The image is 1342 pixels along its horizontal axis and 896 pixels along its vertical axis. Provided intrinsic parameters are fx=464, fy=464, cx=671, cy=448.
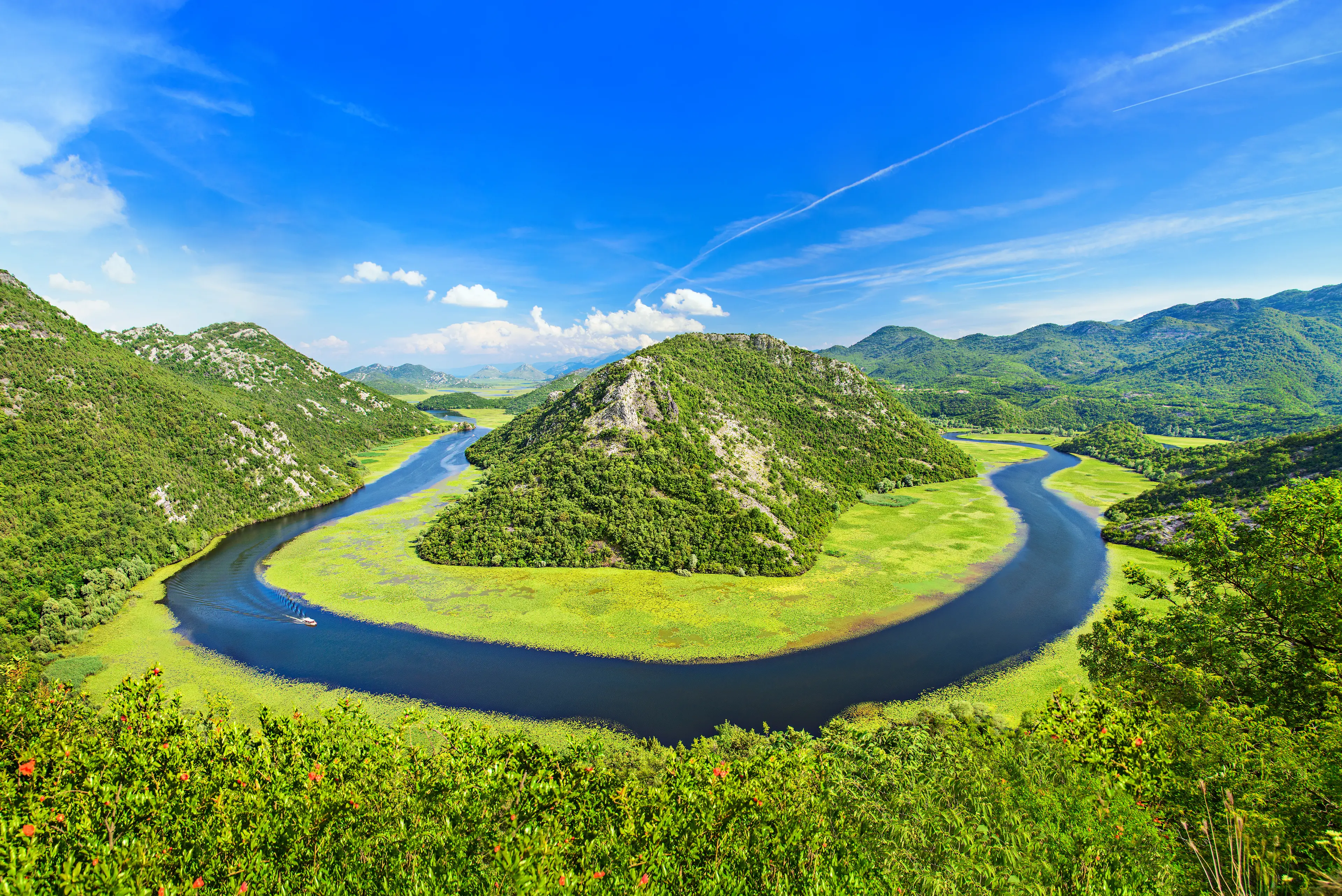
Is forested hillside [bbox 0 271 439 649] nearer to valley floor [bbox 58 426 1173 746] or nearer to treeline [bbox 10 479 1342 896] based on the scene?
valley floor [bbox 58 426 1173 746]

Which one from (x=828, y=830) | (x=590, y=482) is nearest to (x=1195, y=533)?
(x=828, y=830)

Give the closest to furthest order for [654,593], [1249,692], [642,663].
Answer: [1249,692] < [642,663] < [654,593]

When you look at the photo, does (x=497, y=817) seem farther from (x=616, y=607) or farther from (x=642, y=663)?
(x=616, y=607)

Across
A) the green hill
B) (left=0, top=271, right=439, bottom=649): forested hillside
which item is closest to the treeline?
the green hill

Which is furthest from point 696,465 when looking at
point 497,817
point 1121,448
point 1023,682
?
point 1121,448

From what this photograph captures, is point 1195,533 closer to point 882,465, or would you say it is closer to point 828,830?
point 828,830

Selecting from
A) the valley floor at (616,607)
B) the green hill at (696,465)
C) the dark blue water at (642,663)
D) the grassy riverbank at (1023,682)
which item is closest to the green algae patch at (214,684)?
the valley floor at (616,607)
